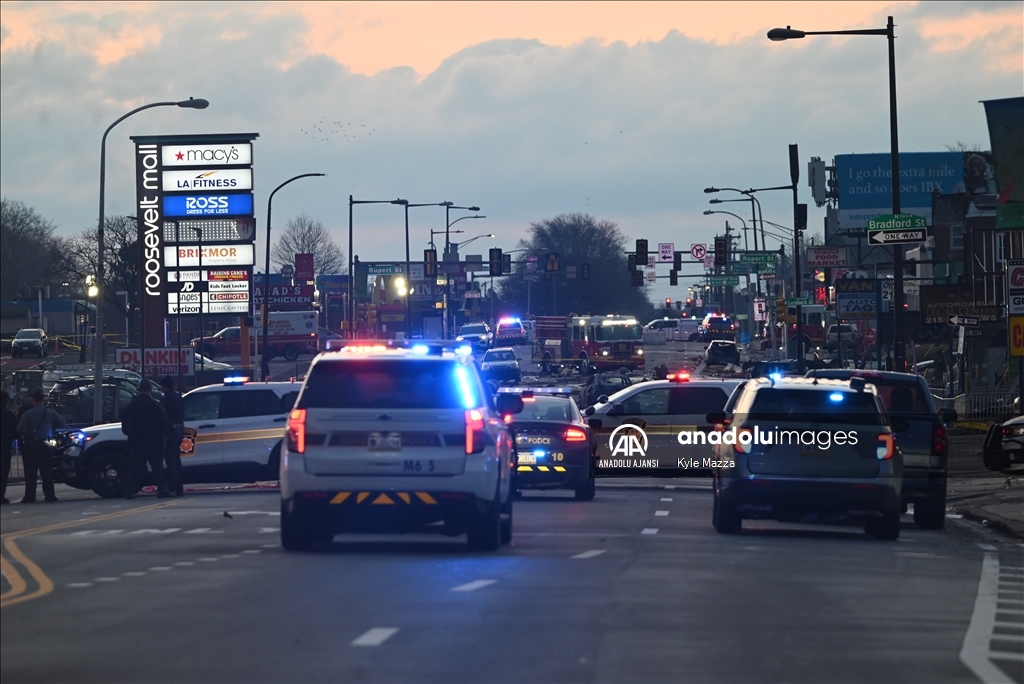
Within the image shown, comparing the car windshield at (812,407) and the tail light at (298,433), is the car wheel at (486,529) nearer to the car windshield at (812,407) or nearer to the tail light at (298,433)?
the tail light at (298,433)

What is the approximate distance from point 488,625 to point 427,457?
3710 millimetres

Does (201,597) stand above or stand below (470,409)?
below

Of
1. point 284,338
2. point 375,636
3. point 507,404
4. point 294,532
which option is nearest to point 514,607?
point 375,636

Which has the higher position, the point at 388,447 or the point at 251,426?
the point at 388,447

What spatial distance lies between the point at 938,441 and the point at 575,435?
512 centimetres

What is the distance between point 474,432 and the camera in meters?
13.1

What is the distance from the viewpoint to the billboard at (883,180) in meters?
62.2

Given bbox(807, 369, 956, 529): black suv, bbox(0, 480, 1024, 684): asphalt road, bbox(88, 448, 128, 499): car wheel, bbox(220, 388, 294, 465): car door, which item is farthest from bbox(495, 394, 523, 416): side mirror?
bbox(88, 448, 128, 499): car wheel

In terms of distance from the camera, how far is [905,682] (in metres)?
8.05

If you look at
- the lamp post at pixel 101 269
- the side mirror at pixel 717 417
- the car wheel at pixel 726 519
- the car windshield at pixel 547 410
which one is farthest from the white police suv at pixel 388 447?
the lamp post at pixel 101 269

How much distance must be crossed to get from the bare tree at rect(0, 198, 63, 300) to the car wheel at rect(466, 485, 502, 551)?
111390 millimetres

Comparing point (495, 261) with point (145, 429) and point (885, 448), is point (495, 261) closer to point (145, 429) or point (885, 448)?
point (145, 429)

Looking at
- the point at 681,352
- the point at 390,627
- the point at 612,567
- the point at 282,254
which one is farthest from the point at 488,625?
the point at 282,254

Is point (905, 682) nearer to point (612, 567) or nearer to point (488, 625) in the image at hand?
point (488, 625)
